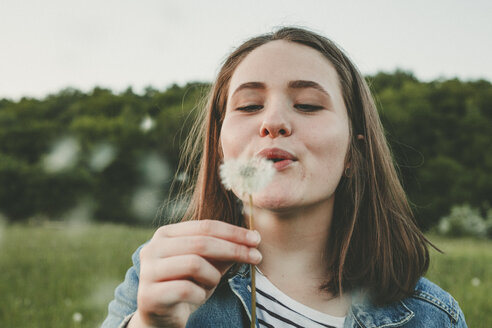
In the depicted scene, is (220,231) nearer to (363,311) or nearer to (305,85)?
(305,85)

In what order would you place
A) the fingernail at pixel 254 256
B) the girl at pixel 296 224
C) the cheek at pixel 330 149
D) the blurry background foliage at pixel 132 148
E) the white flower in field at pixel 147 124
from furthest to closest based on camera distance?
1. the white flower in field at pixel 147 124
2. the blurry background foliage at pixel 132 148
3. the cheek at pixel 330 149
4. the girl at pixel 296 224
5. the fingernail at pixel 254 256

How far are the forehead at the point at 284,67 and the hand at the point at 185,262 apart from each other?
76cm

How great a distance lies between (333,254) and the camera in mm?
2076

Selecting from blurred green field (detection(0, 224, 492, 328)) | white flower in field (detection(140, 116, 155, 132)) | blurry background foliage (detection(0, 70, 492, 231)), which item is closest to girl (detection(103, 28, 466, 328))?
blurred green field (detection(0, 224, 492, 328))

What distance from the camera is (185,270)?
3.86 ft

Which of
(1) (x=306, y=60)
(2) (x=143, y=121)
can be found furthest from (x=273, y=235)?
(2) (x=143, y=121)

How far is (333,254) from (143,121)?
27.2m

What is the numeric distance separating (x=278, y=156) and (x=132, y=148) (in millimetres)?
30678

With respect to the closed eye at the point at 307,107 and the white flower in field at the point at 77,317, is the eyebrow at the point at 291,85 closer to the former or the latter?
the closed eye at the point at 307,107

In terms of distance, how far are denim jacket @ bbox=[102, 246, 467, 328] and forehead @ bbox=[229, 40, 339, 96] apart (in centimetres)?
83

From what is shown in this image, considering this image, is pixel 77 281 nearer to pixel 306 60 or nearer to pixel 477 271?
pixel 306 60

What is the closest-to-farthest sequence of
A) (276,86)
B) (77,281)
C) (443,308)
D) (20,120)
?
(276,86)
(443,308)
(77,281)
(20,120)

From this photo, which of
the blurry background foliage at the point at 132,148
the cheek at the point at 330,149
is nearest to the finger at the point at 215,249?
the cheek at the point at 330,149

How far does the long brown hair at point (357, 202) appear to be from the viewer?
207cm
